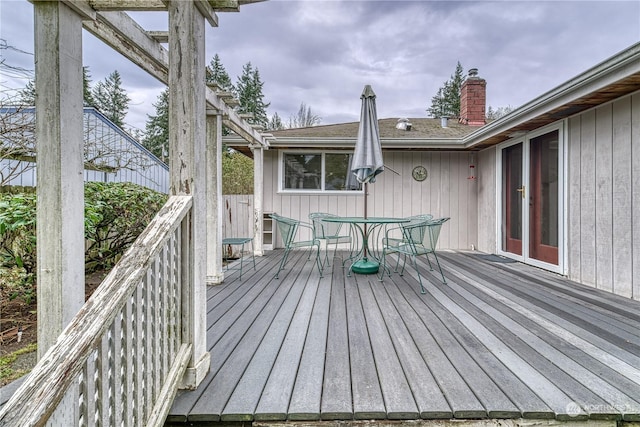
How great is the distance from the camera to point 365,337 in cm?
214

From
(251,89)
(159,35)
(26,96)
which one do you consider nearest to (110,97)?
(251,89)

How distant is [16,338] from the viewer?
2.42 meters

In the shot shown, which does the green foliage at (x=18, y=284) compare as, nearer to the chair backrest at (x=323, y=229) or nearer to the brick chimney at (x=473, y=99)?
the chair backrest at (x=323, y=229)


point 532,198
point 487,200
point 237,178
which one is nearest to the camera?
point 532,198

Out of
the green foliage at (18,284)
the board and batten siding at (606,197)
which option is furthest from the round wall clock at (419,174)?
the green foliage at (18,284)

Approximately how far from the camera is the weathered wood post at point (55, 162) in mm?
1240

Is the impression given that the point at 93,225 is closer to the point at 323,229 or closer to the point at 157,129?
the point at 323,229

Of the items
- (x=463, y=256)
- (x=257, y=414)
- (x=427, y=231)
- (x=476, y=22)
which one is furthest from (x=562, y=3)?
(x=257, y=414)

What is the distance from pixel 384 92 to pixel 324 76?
3.22m

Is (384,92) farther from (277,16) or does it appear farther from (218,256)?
(218,256)

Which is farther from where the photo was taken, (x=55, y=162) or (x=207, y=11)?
(x=207, y=11)

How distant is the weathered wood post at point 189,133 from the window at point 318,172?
193 inches

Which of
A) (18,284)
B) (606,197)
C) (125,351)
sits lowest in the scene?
(18,284)

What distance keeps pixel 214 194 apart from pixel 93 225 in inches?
46.7
